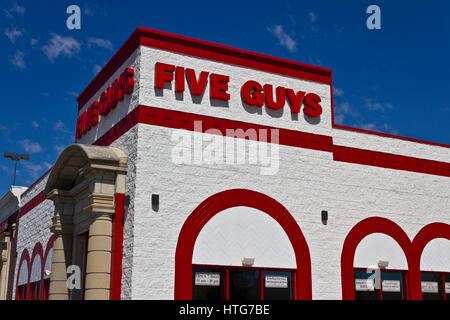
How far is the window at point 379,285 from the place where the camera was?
1981cm

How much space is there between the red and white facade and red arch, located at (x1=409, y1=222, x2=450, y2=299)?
52mm

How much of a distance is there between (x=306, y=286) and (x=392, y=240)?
4.41m

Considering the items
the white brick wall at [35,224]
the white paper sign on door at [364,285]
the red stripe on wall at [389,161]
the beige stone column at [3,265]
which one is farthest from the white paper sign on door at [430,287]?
the beige stone column at [3,265]

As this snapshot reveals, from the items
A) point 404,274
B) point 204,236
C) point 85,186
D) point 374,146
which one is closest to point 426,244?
point 404,274

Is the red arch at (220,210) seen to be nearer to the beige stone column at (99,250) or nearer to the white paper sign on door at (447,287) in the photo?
the beige stone column at (99,250)

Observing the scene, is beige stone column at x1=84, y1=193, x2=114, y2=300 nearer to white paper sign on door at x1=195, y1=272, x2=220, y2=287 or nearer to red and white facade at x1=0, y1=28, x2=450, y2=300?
red and white facade at x1=0, y1=28, x2=450, y2=300

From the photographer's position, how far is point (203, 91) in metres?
18.2

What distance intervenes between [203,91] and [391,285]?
969 cm

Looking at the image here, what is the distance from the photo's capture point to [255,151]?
1872 cm

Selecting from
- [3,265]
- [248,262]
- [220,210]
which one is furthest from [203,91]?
[3,265]

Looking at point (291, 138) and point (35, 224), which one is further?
point (35, 224)

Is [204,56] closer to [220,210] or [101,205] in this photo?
[220,210]
